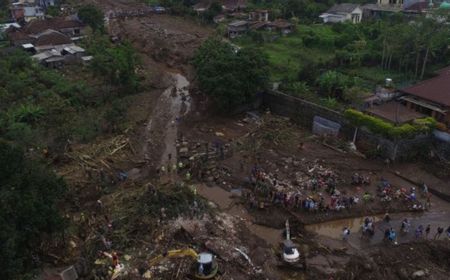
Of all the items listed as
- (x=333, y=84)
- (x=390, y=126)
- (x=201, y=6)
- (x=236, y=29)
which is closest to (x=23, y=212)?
(x=390, y=126)

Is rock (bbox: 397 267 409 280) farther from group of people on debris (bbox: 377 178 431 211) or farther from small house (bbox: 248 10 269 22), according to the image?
small house (bbox: 248 10 269 22)

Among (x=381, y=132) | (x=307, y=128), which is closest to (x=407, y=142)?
(x=381, y=132)

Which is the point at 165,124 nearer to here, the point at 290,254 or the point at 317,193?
the point at 317,193

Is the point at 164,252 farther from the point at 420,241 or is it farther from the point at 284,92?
the point at 284,92

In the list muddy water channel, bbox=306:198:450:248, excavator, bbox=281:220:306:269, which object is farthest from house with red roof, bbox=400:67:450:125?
excavator, bbox=281:220:306:269

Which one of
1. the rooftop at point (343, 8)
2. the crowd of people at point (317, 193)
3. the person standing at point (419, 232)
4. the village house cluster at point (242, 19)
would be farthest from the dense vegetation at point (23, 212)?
the rooftop at point (343, 8)
